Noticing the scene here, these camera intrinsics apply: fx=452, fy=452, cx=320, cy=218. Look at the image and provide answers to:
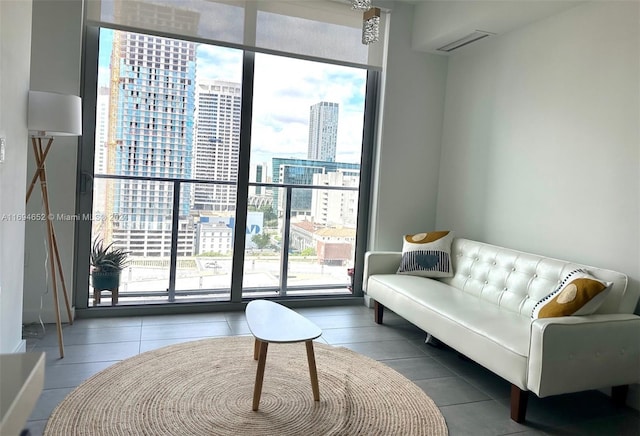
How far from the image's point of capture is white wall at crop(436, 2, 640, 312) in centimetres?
277

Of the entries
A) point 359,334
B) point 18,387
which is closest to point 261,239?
point 359,334

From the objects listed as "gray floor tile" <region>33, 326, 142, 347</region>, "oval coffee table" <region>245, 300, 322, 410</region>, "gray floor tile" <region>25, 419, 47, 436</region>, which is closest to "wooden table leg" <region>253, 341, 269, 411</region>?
"oval coffee table" <region>245, 300, 322, 410</region>

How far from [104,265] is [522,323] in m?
3.19

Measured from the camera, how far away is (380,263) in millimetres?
3977

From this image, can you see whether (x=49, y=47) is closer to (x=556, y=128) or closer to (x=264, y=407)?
(x=264, y=407)

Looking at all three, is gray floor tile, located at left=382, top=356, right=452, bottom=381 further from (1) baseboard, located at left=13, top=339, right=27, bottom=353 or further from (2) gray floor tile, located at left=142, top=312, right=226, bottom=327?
(1) baseboard, located at left=13, top=339, right=27, bottom=353

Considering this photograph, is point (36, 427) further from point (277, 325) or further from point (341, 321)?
point (341, 321)

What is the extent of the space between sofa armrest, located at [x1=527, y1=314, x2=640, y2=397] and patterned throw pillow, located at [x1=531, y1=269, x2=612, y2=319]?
2.1 inches

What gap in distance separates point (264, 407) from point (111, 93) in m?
2.74

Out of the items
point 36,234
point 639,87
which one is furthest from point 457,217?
point 36,234

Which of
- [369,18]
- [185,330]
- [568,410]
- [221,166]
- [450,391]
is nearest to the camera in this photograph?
[369,18]

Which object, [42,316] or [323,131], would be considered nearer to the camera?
[42,316]

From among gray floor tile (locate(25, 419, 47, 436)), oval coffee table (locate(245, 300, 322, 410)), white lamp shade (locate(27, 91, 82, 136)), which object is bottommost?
gray floor tile (locate(25, 419, 47, 436))

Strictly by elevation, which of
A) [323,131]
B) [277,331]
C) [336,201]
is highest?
[323,131]
